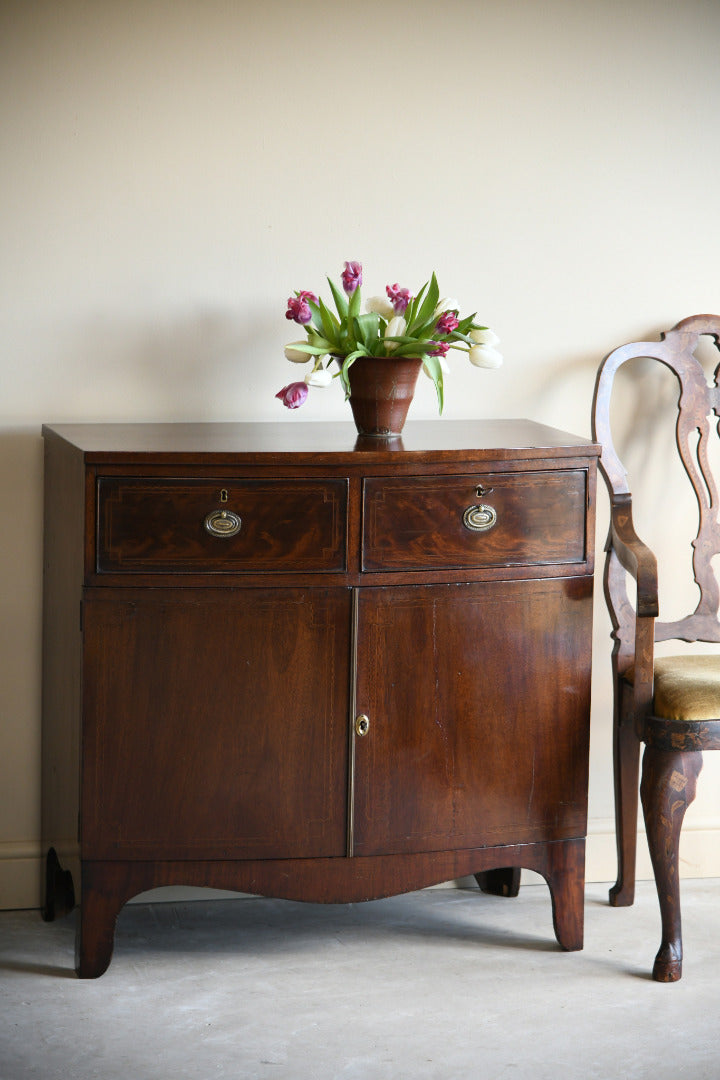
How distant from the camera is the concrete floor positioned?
208cm

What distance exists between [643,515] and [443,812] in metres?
0.92

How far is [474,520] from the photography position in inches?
90.9

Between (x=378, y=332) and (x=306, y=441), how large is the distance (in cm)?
25

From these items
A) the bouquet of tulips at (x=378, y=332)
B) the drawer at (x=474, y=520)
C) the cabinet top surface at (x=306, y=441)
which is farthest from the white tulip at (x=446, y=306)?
the drawer at (x=474, y=520)

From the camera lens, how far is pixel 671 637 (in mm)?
2760

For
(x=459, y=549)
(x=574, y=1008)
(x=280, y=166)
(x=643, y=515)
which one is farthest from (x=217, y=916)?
(x=280, y=166)

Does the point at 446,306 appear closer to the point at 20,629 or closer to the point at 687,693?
the point at 687,693

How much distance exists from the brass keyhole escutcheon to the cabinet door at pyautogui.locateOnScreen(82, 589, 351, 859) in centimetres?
3


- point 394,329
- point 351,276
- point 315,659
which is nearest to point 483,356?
point 394,329

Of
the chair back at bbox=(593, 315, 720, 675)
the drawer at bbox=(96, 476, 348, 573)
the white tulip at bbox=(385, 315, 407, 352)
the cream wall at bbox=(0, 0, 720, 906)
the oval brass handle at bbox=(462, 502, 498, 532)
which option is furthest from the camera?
the chair back at bbox=(593, 315, 720, 675)

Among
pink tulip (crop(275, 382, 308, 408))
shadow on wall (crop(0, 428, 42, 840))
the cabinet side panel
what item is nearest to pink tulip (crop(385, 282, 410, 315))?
pink tulip (crop(275, 382, 308, 408))

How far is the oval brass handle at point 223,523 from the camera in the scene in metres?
2.21

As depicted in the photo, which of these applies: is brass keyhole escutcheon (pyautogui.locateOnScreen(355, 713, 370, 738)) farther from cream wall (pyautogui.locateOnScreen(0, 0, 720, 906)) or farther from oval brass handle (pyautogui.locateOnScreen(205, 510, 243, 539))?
cream wall (pyautogui.locateOnScreen(0, 0, 720, 906))

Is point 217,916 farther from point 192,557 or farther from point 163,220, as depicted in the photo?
point 163,220
